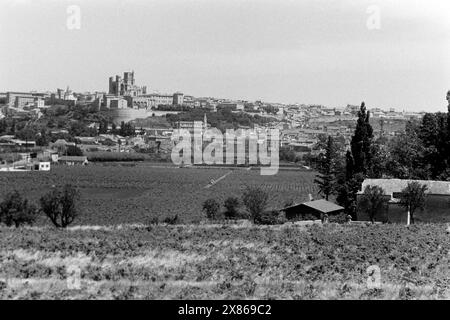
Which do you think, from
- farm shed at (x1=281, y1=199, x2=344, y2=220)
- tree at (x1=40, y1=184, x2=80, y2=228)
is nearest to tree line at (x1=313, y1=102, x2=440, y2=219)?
farm shed at (x1=281, y1=199, x2=344, y2=220)

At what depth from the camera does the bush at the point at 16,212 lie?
27953 millimetres

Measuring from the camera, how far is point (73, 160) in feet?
293

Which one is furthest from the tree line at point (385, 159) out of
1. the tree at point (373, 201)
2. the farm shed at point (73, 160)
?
the farm shed at point (73, 160)

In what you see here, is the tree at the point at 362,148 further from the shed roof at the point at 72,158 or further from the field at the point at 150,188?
the shed roof at the point at 72,158

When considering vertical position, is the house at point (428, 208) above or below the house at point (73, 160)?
above

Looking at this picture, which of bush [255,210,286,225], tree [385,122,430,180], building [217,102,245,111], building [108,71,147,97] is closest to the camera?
bush [255,210,286,225]

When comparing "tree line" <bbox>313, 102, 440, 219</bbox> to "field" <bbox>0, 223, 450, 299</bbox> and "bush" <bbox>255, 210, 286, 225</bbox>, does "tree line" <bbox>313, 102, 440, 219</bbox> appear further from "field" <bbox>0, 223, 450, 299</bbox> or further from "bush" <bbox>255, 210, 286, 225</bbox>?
"field" <bbox>0, 223, 450, 299</bbox>

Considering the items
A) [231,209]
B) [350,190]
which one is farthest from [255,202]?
[350,190]

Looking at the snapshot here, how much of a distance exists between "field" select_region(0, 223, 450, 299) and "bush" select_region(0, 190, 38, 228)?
Result: 10.8 meters

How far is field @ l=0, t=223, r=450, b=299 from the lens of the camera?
32.1ft

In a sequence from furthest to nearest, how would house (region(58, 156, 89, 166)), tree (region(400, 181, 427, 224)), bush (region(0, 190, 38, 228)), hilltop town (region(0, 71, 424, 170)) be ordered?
hilltop town (region(0, 71, 424, 170))
house (region(58, 156, 89, 166))
tree (region(400, 181, 427, 224))
bush (region(0, 190, 38, 228))

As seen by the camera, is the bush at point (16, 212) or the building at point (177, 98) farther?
the building at point (177, 98)

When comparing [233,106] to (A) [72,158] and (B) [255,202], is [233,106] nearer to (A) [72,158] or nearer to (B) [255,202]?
(A) [72,158]

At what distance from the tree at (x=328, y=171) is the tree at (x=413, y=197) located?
1336 centimetres
